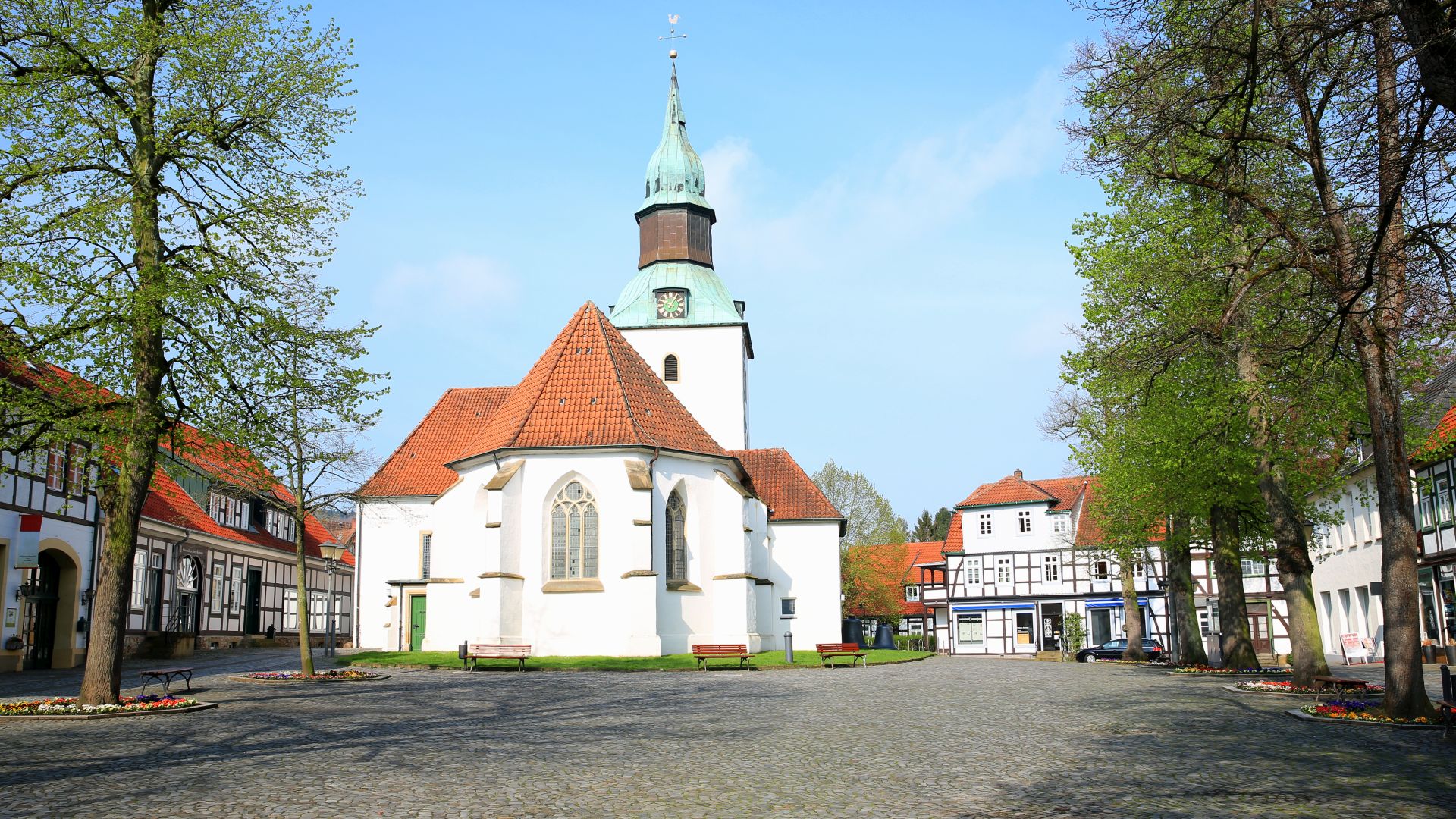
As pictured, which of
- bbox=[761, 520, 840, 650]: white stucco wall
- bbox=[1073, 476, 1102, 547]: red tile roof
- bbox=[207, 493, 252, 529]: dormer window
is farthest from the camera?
bbox=[1073, 476, 1102, 547]: red tile roof

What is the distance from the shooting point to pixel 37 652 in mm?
27734

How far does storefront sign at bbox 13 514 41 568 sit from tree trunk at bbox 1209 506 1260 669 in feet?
86.6

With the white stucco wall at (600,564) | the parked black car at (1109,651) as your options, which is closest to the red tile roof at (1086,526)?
the parked black car at (1109,651)

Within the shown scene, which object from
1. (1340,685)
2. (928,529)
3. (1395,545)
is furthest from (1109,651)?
(928,529)

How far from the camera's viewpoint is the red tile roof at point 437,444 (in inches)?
1521

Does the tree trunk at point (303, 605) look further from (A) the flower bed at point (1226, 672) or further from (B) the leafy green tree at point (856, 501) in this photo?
(B) the leafy green tree at point (856, 501)

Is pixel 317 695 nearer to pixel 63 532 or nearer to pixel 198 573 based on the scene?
pixel 63 532

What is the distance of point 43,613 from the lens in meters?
28.0

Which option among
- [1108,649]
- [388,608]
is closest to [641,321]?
[388,608]

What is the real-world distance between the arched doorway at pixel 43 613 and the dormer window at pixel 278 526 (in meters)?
17.9

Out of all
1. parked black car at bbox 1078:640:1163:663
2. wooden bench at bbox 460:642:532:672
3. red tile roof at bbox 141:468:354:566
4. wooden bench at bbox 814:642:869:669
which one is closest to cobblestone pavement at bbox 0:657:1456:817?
wooden bench at bbox 460:642:532:672

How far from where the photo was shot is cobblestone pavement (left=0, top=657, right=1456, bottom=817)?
8.16 meters

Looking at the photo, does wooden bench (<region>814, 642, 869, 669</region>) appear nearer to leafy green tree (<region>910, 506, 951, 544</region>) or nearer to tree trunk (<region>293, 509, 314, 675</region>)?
tree trunk (<region>293, 509, 314, 675</region>)

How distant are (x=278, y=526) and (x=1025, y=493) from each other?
3538 cm
